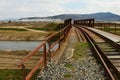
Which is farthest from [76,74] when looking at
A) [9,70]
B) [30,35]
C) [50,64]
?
[30,35]

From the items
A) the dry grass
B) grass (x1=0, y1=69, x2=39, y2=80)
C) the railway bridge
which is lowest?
the dry grass

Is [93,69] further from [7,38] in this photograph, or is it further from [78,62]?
[7,38]

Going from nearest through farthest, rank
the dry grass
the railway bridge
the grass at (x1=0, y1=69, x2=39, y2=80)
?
1. the railway bridge
2. the grass at (x1=0, y1=69, x2=39, y2=80)
3. the dry grass

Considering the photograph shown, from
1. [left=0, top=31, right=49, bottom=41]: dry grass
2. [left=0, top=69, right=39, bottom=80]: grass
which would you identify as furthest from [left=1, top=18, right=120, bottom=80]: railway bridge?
[left=0, top=31, right=49, bottom=41]: dry grass

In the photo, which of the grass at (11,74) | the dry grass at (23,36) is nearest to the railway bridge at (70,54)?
the grass at (11,74)

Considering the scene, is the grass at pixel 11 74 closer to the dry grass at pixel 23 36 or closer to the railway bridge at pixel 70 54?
the railway bridge at pixel 70 54

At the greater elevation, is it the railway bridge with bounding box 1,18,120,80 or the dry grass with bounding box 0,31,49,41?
the railway bridge with bounding box 1,18,120,80

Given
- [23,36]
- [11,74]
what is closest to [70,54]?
[11,74]

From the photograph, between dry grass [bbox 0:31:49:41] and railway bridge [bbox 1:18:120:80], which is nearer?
railway bridge [bbox 1:18:120:80]

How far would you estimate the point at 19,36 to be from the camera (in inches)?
3196

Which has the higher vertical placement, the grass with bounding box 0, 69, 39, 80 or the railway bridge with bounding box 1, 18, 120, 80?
the railway bridge with bounding box 1, 18, 120, 80

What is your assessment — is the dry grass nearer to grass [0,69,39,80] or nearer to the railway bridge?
the railway bridge

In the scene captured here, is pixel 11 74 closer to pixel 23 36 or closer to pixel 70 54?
pixel 70 54

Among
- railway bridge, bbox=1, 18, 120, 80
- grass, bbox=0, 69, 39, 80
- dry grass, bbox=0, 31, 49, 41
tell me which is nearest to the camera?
railway bridge, bbox=1, 18, 120, 80
